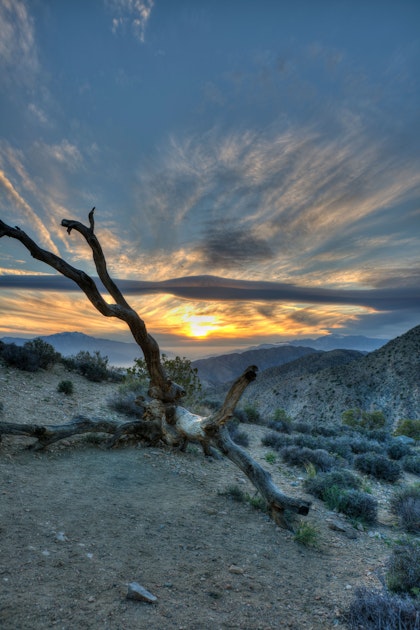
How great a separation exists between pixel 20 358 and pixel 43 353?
5.08 feet

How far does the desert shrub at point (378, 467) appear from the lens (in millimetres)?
9977

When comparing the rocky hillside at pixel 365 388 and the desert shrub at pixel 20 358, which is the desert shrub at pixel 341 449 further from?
the rocky hillside at pixel 365 388

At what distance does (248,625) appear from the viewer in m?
3.29

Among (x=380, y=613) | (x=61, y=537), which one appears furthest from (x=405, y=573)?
(x=61, y=537)

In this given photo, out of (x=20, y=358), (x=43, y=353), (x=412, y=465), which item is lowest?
(x=412, y=465)

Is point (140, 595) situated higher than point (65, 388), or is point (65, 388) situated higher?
point (65, 388)

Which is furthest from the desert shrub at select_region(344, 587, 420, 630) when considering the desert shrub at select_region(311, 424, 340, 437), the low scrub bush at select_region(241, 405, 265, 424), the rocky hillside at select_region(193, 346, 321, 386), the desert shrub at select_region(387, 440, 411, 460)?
the rocky hillside at select_region(193, 346, 321, 386)

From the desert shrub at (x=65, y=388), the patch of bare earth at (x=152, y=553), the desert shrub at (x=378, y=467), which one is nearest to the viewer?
the patch of bare earth at (x=152, y=553)

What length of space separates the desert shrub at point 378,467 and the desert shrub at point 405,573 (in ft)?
19.3

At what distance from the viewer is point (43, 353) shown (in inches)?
631

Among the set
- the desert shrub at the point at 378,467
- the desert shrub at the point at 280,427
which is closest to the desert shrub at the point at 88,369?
the desert shrub at the point at 280,427

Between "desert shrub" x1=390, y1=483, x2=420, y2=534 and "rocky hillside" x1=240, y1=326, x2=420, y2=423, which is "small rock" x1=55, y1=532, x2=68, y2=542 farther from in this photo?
"rocky hillside" x1=240, y1=326, x2=420, y2=423

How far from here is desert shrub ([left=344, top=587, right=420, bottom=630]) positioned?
9.95 feet

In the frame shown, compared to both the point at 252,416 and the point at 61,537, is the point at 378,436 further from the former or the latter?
the point at 61,537
